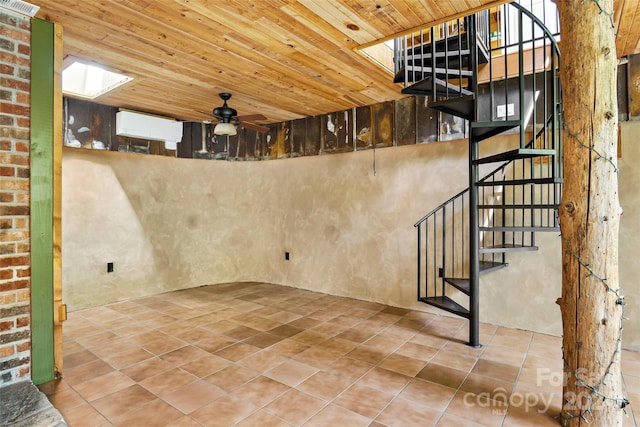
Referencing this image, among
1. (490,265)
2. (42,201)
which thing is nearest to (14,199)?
(42,201)

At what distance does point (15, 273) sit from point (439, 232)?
4.05 metres

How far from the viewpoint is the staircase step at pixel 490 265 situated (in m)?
Result: 3.43

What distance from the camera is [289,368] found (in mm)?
2803

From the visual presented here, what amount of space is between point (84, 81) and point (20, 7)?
2.16 meters

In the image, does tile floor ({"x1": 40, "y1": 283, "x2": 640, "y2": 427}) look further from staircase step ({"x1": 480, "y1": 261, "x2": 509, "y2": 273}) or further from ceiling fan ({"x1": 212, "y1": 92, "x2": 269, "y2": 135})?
ceiling fan ({"x1": 212, "y1": 92, "x2": 269, "y2": 135})

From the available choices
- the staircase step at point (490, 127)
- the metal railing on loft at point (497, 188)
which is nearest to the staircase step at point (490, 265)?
the metal railing on loft at point (497, 188)

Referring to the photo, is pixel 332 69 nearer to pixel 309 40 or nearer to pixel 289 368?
pixel 309 40

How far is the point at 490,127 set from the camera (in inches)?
107

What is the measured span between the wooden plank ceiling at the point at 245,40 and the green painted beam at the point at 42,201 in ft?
1.06

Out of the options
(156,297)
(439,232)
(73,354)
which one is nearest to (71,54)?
(73,354)

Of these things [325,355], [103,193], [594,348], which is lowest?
[325,355]

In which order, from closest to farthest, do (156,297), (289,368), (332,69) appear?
(289,368), (332,69), (156,297)

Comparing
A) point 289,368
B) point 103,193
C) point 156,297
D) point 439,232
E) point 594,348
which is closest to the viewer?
point 594,348

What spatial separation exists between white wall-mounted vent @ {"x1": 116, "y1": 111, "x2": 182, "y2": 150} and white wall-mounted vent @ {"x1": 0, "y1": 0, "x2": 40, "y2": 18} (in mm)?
2333
